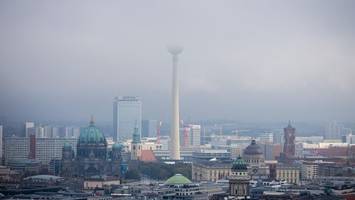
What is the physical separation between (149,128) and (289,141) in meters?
11.3

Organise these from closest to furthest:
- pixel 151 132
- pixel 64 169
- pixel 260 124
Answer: pixel 64 169, pixel 260 124, pixel 151 132

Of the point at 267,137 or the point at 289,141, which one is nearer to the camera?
the point at 289,141

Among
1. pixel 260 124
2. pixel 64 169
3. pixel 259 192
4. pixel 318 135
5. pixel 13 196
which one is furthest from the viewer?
pixel 318 135

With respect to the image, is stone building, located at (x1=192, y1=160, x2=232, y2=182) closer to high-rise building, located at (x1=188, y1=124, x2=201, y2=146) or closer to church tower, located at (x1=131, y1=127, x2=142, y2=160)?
church tower, located at (x1=131, y1=127, x2=142, y2=160)

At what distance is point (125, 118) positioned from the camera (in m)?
55.4

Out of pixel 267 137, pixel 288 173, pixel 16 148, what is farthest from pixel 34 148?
pixel 267 137

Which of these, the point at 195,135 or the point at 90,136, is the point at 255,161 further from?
the point at 195,135

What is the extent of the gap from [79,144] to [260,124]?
12673 mm

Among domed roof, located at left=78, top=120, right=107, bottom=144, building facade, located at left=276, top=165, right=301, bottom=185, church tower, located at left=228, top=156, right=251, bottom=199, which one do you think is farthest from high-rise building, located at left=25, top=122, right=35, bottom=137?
church tower, located at left=228, top=156, right=251, bottom=199

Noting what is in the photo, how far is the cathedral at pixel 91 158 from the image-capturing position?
118ft

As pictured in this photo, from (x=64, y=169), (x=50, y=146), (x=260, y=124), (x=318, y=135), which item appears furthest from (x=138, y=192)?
(x=318, y=135)

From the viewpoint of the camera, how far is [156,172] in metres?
36.9

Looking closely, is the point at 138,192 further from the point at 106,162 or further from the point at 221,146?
the point at 221,146

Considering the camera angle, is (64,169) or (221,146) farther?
(221,146)
